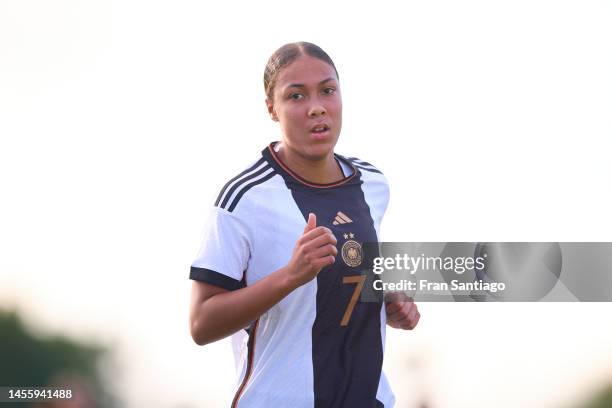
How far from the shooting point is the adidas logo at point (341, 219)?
3123 millimetres

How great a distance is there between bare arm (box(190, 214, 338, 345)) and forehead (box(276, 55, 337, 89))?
54 cm

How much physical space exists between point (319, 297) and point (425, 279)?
800 mm

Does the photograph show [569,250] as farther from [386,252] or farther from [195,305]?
[195,305]

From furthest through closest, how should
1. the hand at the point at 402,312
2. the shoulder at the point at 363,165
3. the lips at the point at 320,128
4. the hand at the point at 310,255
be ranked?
the shoulder at the point at 363,165 < the hand at the point at 402,312 < the lips at the point at 320,128 < the hand at the point at 310,255

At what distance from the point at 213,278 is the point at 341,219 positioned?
52 centimetres

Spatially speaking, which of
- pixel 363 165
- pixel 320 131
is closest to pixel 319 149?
pixel 320 131

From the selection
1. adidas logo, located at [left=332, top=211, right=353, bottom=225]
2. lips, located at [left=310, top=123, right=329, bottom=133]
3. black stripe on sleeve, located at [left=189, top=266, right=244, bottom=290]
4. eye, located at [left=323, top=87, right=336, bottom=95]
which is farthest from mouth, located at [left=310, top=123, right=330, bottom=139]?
black stripe on sleeve, located at [left=189, top=266, right=244, bottom=290]

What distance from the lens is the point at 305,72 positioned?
3.13 meters

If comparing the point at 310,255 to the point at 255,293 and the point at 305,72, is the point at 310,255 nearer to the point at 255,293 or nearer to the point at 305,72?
the point at 255,293

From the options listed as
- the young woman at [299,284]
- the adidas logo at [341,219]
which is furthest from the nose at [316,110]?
the adidas logo at [341,219]

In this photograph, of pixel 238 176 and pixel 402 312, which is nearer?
pixel 238 176

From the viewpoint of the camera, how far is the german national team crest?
10.0ft

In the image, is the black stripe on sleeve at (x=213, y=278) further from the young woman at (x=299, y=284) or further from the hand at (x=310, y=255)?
the hand at (x=310, y=255)

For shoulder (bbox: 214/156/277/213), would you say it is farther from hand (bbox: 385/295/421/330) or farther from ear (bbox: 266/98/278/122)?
hand (bbox: 385/295/421/330)
